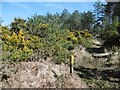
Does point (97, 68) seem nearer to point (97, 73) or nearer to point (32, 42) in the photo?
point (97, 73)

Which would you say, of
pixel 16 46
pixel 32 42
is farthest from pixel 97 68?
pixel 16 46

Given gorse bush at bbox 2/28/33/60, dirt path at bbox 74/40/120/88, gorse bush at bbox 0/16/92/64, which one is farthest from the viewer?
gorse bush at bbox 0/16/92/64

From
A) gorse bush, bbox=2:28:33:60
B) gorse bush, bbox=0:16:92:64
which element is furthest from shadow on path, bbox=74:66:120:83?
gorse bush, bbox=2:28:33:60

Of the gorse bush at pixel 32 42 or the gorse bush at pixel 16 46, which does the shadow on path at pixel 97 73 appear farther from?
the gorse bush at pixel 16 46

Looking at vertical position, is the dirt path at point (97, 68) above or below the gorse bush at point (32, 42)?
below

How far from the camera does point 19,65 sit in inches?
486

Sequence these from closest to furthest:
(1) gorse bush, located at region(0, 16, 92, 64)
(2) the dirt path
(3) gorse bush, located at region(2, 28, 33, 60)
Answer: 1. (2) the dirt path
2. (3) gorse bush, located at region(2, 28, 33, 60)
3. (1) gorse bush, located at region(0, 16, 92, 64)

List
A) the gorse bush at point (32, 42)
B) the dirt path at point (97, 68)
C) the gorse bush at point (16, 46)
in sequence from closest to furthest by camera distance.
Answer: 1. the dirt path at point (97, 68)
2. the gorse bush at point (16, 46)
3. the gorse bush at point (32, 42)

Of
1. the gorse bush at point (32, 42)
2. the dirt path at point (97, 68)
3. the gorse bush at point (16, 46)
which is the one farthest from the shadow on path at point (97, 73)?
the gorse bush at point (16, 46)

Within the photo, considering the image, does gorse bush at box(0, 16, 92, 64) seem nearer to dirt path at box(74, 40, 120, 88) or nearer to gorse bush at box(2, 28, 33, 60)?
gorse bush at box(2, 28, 33, 60)

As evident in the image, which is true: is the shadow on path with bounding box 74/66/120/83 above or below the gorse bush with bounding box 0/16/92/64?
below

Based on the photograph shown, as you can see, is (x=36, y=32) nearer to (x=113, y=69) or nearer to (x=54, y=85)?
(x=113, y=69)

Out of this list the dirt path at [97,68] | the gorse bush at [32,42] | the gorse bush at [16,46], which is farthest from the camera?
the gorse bush at [32,42]

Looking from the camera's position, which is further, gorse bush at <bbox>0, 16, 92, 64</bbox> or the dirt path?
gorse bush at <bbox>0, 16, 92, 64</bbox>
